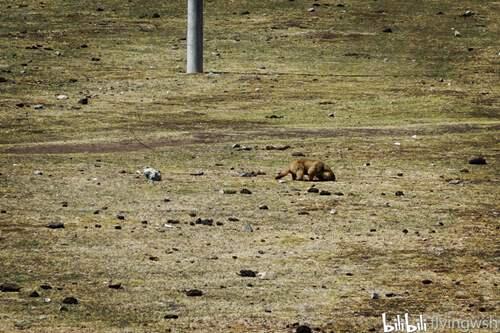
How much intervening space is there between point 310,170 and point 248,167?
6.02ft

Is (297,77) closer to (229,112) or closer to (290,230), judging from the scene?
(229,112)

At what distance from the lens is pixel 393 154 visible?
78.4ft

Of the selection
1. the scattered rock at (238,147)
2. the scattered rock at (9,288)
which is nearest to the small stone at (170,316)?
the scattered rock at (9,288)

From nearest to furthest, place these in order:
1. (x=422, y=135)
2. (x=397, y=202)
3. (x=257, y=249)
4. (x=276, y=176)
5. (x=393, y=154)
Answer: (x=257, y=249) < (x=397, y=202) < (x=276, y=176) < (x=393, y=154) < (x=422, y=135)

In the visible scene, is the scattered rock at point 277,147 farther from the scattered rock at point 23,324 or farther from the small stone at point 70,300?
the scattered rock at point 23,324

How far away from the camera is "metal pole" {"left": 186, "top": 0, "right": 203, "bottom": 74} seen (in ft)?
115

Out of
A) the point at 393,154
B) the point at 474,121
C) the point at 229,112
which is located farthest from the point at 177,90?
the point at 393,154

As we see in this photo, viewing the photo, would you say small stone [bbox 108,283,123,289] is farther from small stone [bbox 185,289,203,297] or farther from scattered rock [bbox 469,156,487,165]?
scattered rock [bbox 469,156,487,165]

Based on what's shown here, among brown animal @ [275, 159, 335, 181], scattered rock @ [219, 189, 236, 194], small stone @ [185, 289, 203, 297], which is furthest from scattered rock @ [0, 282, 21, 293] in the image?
brown animal @ [275, 159, 335, 181]

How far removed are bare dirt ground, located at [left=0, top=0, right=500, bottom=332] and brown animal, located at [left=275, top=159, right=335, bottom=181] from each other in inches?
9.2

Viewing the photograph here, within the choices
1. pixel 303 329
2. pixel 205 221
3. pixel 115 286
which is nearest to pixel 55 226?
A: pixel 205 221

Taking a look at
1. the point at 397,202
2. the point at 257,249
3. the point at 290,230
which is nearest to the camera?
the point at 257,249

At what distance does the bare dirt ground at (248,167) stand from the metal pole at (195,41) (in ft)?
1.51

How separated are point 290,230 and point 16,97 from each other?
14823mm
